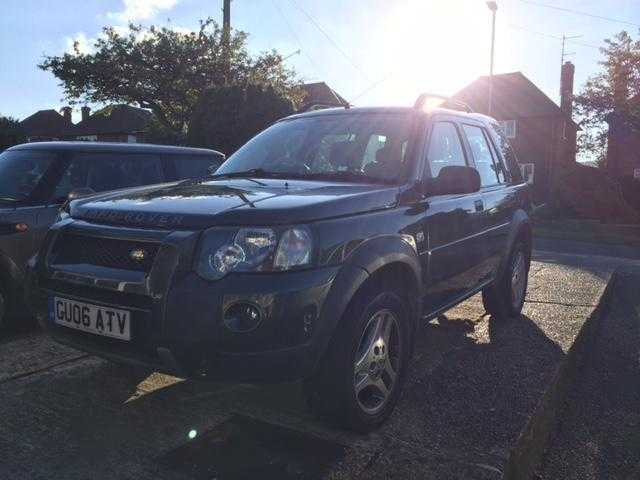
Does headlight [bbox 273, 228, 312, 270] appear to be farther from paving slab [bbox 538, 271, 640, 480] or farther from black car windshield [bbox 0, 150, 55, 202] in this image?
black car windshield [bbox 0, 150, 55, 202]

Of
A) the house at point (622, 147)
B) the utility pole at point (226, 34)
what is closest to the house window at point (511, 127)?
the house at point (622, 147)

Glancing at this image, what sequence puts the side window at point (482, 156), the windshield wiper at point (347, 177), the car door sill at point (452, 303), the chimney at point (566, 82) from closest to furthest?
the windshield wiper at point (347, 177) < the car door sill at point (452, 303) < the side window at point (482, 156) < the chimney at point (566, 82)

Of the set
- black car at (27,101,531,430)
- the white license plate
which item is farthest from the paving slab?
the white license plate

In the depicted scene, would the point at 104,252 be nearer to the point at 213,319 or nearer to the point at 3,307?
the point at 213,319

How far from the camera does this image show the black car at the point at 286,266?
8.18ft

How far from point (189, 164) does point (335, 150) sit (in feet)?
9.26

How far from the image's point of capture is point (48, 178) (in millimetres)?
5000

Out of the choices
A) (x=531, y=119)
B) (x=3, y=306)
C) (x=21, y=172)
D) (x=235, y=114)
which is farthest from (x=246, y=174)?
(x=531, y=119)

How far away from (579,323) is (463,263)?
1.74 m

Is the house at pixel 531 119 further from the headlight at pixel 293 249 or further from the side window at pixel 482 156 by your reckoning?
the headlight at pixel 293 249

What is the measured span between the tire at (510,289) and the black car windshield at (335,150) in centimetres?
196

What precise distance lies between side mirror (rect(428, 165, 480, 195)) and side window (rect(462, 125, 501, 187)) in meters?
1.01

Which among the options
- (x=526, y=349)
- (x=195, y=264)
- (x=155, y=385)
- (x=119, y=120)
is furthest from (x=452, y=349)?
(x=119, y=120)

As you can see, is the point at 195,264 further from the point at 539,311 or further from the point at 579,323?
the point at 539,311
